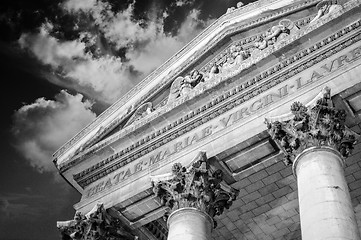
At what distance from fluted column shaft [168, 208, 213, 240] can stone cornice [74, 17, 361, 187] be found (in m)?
2.76

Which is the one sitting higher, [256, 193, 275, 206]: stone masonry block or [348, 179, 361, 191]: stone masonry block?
[256, 193, 275, 206]: stone masonry block

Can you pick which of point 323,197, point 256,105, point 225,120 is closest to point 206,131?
point 225,120

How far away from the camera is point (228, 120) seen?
628 inches

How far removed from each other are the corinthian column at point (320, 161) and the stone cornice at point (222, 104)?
60.0 inches

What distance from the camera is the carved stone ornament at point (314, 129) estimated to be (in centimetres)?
1355

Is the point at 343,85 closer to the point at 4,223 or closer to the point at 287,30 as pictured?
the point at 287,30

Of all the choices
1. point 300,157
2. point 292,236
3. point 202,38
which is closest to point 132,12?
point 202,38

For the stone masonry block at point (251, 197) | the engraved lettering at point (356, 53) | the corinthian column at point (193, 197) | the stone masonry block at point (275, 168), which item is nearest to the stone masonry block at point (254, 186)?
the stone masonry block at point (251, 197)

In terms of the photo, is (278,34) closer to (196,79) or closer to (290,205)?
(196,79)

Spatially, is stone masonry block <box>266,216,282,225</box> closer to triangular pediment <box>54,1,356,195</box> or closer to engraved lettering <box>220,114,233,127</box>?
engraved lettering <box>220,114,233,127</box>

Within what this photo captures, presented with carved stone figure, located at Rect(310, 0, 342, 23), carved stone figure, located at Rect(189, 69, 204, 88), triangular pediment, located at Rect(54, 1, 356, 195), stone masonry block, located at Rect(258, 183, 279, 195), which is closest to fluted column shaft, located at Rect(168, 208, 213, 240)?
stone masonry block, located at Rect(258, 183, 279, 195)

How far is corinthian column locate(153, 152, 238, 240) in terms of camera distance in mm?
14430

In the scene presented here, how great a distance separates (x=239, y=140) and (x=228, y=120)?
94cm

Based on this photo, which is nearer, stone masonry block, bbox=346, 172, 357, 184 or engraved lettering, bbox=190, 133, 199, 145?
stone masonry block, bbox=346, 172, 357, 184
